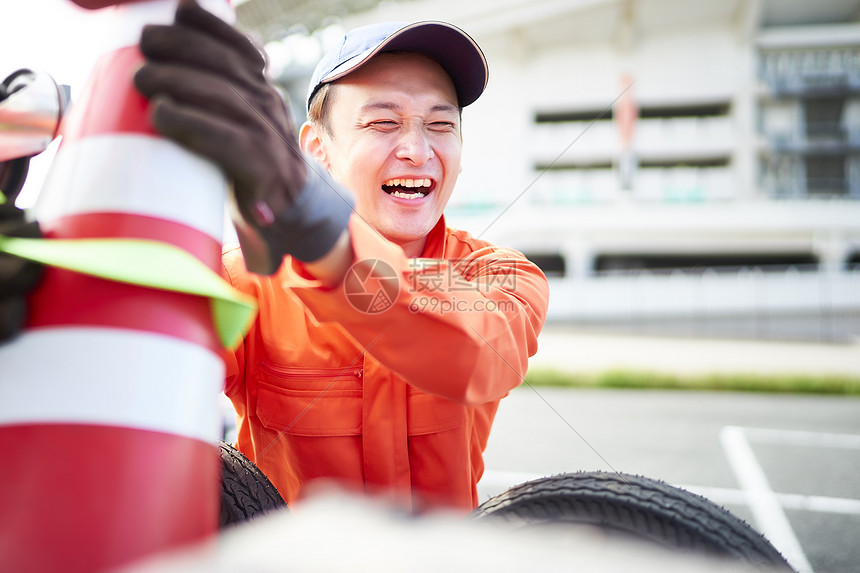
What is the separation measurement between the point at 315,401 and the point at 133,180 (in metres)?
0.73

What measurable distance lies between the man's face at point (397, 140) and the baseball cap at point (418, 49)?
0.03 metres

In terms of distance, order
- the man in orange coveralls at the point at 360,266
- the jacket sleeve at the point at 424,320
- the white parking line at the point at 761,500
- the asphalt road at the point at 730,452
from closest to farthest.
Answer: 1. the man in orange coveralls at the point at 360,266
2. the jacket sleeve at the point at 424,320
3. the white parking line at the point at 761,500
4. the asphalt road at the point at 730,452

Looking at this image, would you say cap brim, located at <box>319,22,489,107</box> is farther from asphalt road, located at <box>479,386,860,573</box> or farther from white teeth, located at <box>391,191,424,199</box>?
asphalt road, located at <box>479,386,860,573</box>

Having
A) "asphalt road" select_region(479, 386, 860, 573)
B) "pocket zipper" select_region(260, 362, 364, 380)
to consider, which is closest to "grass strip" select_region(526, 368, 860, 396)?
"asphalt road" select_region(479, 386, 860, 573)

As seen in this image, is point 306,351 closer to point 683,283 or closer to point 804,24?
point 683,283

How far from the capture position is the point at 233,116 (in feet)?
1.96

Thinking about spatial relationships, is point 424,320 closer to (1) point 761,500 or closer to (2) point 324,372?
(2) point 324,372

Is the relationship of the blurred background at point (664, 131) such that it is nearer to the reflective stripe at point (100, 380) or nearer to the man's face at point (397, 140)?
the man's face at point (397, 140)

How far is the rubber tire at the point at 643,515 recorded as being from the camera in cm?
84

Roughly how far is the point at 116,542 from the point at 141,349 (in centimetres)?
16

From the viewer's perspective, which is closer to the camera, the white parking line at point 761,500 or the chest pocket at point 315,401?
the chest pocket at point 315,401

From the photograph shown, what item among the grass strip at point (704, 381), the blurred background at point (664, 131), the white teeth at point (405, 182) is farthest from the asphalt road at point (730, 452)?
the blurred background at point (664, 131)

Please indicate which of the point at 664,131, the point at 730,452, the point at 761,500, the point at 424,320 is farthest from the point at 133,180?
the point at 664,131

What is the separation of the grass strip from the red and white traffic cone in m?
7.62
